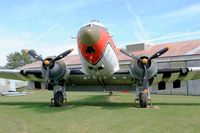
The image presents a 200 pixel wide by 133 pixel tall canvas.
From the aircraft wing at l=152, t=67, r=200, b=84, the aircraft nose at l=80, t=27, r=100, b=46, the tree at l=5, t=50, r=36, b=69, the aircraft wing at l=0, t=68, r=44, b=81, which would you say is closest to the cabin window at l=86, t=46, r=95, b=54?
the aircraft nose at l=80, t=27, r=100, b=46

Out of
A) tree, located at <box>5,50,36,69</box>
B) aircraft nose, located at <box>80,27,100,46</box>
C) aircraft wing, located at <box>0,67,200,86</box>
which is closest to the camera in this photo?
aircraft nose, located at <box>80,27,100,46</box>

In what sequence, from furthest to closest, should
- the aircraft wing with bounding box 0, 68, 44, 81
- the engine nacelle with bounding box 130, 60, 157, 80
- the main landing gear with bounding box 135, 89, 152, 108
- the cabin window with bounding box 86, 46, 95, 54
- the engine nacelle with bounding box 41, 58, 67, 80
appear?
the aircraft wing with bounding box 0, 68, 44, 81, the engine nacelle with bounding box 41, 58, 67, 80, the main landing gear with bounding box 135, 89, 152, 108, the engine nacelle with bounding box 130, 60, 157, 80, the cabin window with bounding box 86, 46, 95, 54

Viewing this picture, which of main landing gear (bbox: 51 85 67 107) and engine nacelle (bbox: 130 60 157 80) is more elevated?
engine nacelle (bbox: 130 60 157 80)

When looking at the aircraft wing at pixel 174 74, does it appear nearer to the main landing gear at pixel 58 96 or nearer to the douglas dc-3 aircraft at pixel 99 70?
the douglas dc-3 aircraft at pixel 99 70

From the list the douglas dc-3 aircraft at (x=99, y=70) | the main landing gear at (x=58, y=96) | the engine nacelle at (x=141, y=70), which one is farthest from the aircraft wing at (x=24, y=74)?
the engine nacelle at (x=141, y=70)

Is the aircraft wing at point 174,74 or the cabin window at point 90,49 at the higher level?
the cabin window at point 90,49

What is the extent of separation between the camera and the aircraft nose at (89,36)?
15211mm

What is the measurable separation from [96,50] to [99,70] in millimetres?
1772

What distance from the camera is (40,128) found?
406 inches

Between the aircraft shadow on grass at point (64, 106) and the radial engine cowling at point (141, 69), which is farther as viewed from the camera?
the radial engine cowling at point (141, 69)

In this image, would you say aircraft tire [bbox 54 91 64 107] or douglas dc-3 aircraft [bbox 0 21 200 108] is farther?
aircraft tire [bbox 54 91 64 107]

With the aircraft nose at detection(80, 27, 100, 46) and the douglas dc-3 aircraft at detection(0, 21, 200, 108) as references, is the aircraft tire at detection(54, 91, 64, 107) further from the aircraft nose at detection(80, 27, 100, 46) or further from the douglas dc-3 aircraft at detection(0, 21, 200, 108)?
the aircraft nose at detection(80, 27, 100, 46)

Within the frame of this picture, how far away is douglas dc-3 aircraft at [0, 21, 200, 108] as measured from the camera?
1600cm

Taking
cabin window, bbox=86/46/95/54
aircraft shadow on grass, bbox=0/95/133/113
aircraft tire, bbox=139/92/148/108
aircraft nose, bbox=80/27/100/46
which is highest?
aircraft nose, bbox=80/27/100/46
